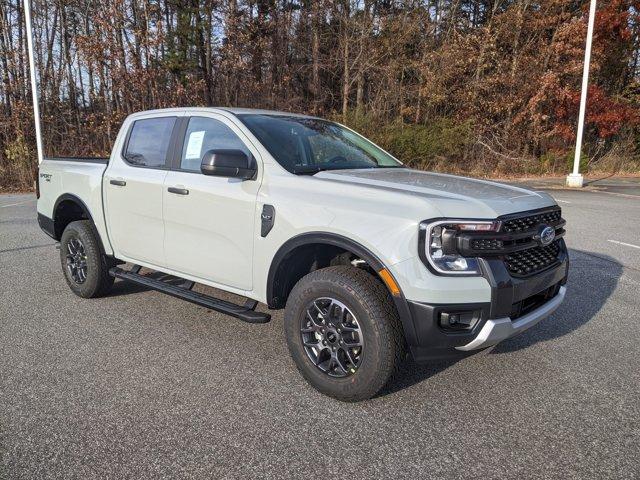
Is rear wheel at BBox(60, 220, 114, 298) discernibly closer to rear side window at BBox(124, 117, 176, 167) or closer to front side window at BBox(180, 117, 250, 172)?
rear side window at BBox(124, 117, 176, 167)

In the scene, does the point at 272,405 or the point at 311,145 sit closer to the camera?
the point at 272,405

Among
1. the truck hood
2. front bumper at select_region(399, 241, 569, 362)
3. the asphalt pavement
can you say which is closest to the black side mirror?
the truck hood

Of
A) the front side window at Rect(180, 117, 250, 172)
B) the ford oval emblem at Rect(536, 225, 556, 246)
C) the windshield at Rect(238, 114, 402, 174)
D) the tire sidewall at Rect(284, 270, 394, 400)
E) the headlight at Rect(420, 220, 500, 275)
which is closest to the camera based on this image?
the headlight at Rect(420, 220, 500, 275)

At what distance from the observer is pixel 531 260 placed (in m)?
3.06

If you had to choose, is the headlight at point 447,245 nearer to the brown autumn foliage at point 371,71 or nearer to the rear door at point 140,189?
the rear door at point 140,189

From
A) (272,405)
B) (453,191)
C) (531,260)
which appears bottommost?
(272,405)

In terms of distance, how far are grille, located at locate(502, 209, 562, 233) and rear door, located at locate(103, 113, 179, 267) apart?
2634mm

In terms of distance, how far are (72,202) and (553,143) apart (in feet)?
77.0

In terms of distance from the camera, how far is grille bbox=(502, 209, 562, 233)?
2875 millimetres

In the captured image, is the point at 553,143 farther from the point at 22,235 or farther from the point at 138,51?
the point at 22,235

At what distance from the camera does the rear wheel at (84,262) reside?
479 centimetres

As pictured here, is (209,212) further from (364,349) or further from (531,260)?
(531,260)

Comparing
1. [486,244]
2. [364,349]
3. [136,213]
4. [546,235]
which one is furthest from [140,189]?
[546,235]

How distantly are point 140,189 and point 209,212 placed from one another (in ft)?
3.05
